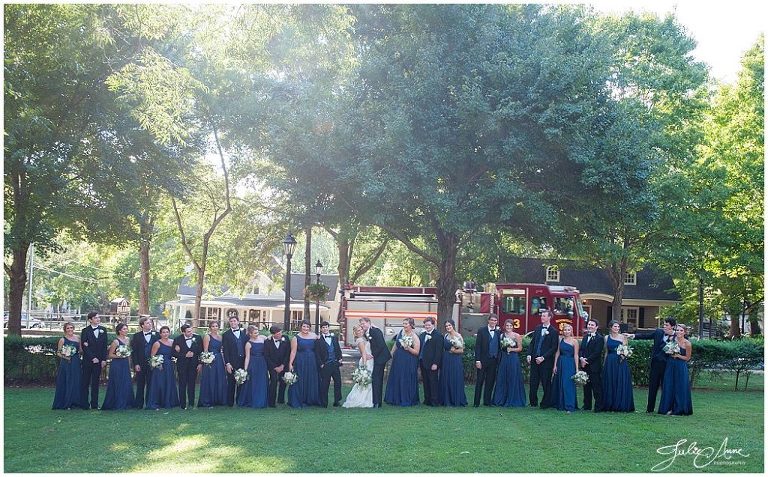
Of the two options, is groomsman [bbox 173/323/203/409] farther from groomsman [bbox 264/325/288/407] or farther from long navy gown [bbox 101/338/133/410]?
groomsman [bbox 264/325/288/407]

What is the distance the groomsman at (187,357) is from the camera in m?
15.7

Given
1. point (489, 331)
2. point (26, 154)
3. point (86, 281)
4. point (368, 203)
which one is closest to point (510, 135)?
point (368, 203)

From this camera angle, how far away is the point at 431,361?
15922 mm

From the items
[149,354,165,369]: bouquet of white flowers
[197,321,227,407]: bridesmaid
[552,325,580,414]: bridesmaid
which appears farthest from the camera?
[197,321,227,407]: bridesmaid

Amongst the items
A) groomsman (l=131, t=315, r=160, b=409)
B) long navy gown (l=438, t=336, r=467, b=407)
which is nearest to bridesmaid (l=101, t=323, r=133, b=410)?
groomsman (l=131, t=315, r=160, b=409)

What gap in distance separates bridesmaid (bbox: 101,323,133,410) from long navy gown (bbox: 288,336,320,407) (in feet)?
10.5

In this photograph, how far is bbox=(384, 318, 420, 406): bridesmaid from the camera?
1594cm

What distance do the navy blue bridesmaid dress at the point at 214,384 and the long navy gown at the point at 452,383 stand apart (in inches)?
173

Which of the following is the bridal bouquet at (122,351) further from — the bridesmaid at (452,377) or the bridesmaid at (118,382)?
the bridesmaid at (452,377)

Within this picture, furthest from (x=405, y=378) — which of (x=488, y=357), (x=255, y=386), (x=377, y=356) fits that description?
(x=255, y=386)

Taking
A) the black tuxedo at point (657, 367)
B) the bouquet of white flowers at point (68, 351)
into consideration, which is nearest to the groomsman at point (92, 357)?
the bouquet of white flowers at point (68, 351)

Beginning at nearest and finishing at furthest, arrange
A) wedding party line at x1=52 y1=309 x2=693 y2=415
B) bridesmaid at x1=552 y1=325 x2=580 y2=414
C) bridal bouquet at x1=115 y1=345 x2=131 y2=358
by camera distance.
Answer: bridesmaid at x1=552 y1=325 x2=580 y2=414 < wedding party line at x1=52 y1=309 x2=693 y2=415 < bridal bouquet at x1=115 y1=345 x2=131 y2=358

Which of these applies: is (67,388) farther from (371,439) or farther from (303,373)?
(371,439)

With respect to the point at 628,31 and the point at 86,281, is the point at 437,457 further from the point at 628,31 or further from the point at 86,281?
the point at 86,281
